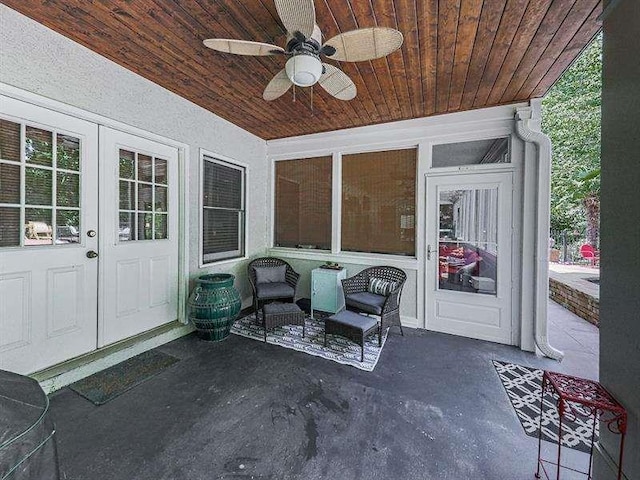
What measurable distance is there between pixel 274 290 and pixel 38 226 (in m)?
2.37

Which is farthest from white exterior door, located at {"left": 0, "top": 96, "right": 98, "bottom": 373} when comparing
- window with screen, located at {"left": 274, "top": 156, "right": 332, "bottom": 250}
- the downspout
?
the downspout

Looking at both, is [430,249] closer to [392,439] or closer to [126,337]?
[392,439]

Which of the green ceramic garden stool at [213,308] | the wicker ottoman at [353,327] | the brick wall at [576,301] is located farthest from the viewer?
the brick wall at [576,301]

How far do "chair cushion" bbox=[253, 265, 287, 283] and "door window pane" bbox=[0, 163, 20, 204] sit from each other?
7.96ft

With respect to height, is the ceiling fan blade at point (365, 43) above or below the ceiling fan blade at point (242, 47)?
below

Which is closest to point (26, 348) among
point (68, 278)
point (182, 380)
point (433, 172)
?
point (68, 278)

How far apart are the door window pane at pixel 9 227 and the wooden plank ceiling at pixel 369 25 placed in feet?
4.79

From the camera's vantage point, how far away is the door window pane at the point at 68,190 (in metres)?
2.34

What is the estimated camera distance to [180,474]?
1493 mm

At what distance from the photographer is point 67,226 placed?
2.39 metres

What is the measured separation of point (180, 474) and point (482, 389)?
2330mm

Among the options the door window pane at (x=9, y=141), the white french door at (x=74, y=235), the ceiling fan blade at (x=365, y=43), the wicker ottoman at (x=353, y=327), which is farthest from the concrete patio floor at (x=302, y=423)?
the ceiling fan blade at (x=365, y=43)

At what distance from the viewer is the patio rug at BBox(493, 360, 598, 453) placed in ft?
5.96

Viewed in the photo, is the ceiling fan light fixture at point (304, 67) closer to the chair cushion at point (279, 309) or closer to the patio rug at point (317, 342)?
the chair cushion at point (279, 309)
